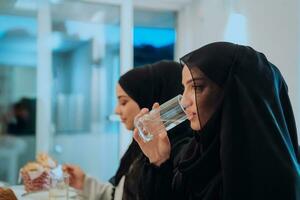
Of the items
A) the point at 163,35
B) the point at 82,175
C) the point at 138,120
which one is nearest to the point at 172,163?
the point at 138,120

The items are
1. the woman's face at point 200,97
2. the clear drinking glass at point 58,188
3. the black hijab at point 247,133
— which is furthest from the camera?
the clear drinking glass at point 58,188

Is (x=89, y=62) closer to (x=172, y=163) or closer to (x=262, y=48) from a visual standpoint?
(x=262, y=48)

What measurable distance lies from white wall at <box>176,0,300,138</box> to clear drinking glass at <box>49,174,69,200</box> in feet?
3.29

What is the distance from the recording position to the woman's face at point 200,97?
3.32 ft

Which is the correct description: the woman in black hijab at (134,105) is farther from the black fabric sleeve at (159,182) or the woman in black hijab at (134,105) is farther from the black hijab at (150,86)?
the black fabric sleeve at (159,182)

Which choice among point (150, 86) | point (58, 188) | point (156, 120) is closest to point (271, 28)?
point (150, 86)

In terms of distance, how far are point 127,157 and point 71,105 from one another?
1.24 metres

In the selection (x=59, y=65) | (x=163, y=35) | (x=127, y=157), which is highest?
(x=163, y=35)

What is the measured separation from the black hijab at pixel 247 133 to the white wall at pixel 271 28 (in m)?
0.70

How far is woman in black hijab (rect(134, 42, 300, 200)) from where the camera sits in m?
0.90

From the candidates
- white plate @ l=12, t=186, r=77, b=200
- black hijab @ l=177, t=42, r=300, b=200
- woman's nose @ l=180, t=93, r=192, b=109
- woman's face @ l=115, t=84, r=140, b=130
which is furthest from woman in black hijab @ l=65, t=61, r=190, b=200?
black hijab @ l=177, t=42, r=300, b=200

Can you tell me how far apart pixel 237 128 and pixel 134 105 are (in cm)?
77

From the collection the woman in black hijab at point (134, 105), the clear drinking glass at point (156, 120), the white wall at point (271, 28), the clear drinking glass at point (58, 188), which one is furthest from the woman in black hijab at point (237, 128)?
the white wall at point (271, 28)

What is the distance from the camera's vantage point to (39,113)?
269cm
